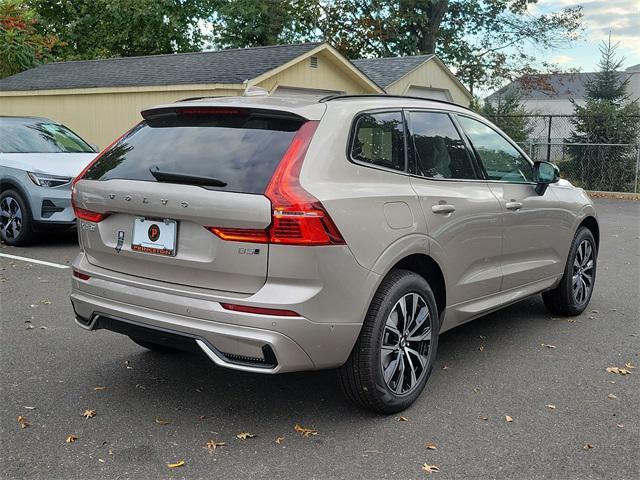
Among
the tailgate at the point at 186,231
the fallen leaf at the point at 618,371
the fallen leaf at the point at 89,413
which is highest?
the tailgate at the point at 186,231

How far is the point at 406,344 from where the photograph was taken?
387 centimetres

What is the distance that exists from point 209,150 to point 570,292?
359 centimetres

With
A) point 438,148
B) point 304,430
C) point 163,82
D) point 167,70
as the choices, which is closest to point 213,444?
point 304,430

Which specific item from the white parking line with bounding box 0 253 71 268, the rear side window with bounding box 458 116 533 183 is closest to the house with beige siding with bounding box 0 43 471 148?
the white parking line with bounding box 0 253 71 268

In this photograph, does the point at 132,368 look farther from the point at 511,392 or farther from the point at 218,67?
the point at 218,67

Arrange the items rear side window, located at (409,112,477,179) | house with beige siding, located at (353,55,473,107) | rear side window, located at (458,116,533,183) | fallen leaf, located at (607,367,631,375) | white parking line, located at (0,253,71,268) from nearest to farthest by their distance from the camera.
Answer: rear side window, located at (409,112,477,179), fallen leaf, located at (607,367,631,375), rear side window, located at (458,116,533,183), white parking line, located at (0,253,71,268), house with beige siding, located at (353,55,473,107)

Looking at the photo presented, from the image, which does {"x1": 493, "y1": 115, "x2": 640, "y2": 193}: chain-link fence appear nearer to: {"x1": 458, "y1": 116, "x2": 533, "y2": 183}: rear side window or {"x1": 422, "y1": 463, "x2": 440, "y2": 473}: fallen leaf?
{"x1": 458, "y1": 116, "x2": 533, "y2": 183}: rear side window

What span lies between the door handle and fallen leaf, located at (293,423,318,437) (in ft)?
4.61

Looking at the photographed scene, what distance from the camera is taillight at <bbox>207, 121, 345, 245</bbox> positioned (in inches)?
127

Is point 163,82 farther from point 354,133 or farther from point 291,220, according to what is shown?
point 291,220

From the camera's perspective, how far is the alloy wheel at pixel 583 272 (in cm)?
596

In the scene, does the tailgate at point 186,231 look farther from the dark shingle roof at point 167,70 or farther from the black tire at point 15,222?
the dark shingle roof at point 167,70

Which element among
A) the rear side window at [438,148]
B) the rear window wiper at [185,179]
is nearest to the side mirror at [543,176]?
the rear side window at [438,148]

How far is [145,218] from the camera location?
3.56m
